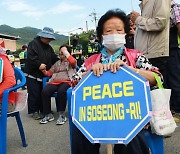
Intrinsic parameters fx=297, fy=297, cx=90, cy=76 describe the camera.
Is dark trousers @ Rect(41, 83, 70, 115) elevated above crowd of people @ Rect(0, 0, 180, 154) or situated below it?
below

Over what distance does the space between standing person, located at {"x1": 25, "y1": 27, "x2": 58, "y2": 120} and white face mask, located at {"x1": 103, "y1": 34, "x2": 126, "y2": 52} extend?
265 centimetres

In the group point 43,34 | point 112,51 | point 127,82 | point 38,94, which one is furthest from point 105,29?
point 38,94

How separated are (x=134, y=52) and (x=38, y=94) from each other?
312 centimetres

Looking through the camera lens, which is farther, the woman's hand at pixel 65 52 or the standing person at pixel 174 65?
the woman's hand at pixel 65 52

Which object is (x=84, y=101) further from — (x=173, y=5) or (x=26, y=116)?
(x=26, y=116)

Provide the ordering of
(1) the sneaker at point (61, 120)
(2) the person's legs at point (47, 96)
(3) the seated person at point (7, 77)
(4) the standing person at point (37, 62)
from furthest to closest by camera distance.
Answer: (4) the standing person at point (37, 62) < (2) the person's legs at point (47, 96) < (1) the sneaker at point (61, 120) < (3) the seated person at point (7, 77)

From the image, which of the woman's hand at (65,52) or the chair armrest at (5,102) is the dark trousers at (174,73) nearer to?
the woman's hand at (65,52)

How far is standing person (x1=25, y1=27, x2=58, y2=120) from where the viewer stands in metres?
4.97

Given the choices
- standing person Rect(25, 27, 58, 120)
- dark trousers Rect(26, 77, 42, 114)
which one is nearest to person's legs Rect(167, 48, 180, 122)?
standing person Rect(25, 27, 58, 120)

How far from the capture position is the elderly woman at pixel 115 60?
2035 mm

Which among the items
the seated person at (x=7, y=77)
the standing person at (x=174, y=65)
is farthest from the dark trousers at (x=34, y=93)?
the standing person at (x=174, y=65)

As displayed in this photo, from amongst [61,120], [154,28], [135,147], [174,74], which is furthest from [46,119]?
[135,147]

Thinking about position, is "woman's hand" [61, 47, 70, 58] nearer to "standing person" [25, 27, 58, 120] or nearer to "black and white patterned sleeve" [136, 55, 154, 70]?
"standing person" [25, 27, 58, 120]

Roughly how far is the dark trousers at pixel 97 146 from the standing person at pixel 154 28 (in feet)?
4.90
